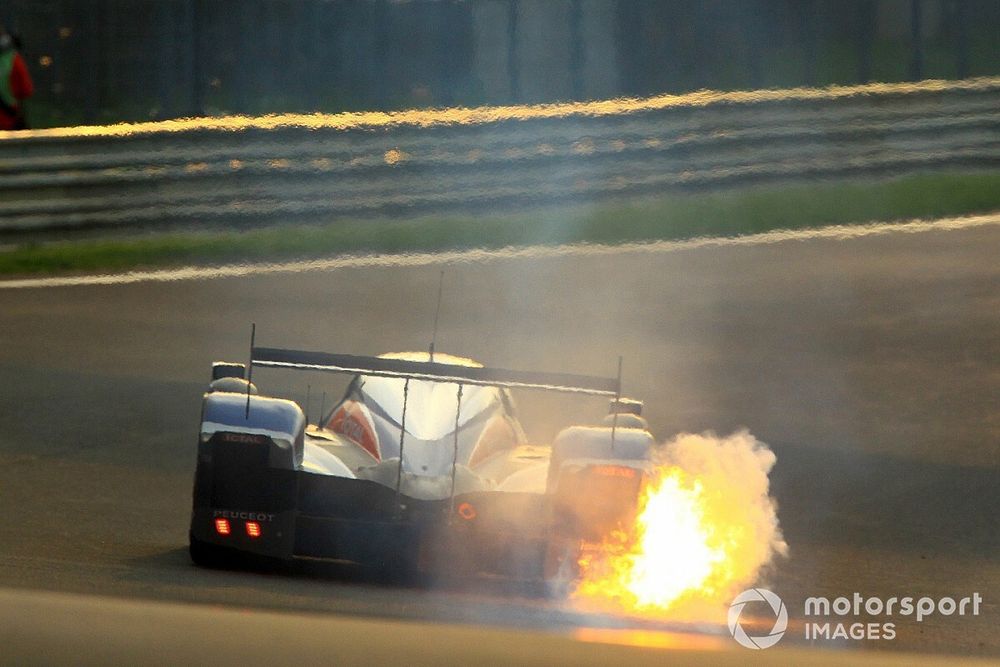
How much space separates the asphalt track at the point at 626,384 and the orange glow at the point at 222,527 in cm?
19

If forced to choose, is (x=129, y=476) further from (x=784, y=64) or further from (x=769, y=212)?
(x=784, y=64)

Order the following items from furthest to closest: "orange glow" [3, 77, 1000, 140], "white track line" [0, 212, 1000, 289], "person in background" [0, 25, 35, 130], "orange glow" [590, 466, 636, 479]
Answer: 1. "person in background" [0, 25, 35, 130]
2. "orange glow" [3, 77, 1000, 140]
3. "white track line" [0, 212, 1000, 289]
4. "orange glow" [590, 466, 636, 479]

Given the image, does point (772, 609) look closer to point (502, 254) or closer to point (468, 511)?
point (468, 511)

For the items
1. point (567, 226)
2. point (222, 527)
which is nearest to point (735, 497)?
point (222, 527)

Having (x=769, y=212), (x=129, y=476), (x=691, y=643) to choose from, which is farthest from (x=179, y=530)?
(x=769, y=212)

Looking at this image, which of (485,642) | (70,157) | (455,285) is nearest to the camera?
(485,642)

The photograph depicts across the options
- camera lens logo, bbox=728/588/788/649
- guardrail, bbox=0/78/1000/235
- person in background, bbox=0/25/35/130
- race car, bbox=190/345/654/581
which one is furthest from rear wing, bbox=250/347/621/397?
person in background, bbox=0/25/35/130

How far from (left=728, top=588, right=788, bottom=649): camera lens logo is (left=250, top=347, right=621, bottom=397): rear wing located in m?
0.98

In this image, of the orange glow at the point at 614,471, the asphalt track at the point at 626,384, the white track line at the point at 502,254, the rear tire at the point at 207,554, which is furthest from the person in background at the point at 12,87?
the orange glow at the point at 614,471

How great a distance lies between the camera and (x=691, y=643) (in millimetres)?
2281

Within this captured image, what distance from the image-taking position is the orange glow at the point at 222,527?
659 centimetres

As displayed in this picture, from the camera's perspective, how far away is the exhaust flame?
650cm

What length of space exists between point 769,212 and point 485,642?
1511 centimetres

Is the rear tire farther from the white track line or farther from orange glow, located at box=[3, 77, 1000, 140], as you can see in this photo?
orange glow, located at box=[3, 77, 1000, 140]
